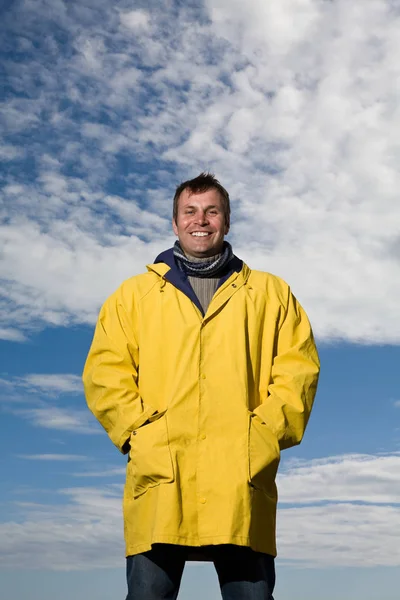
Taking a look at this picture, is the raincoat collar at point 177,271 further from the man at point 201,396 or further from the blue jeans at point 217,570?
the blue jeans at point 217,570

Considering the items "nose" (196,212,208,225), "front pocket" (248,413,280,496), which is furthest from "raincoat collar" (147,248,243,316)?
"front pocket" (248,413,280,496)

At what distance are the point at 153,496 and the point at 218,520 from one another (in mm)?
429

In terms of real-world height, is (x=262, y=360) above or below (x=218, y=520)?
above

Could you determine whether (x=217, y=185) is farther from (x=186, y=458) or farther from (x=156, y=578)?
(x=156, y=578)

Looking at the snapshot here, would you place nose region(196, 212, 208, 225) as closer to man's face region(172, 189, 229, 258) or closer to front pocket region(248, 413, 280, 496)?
man's face region(172, 189, 229, 258)

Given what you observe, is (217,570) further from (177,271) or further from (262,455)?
(177,271)

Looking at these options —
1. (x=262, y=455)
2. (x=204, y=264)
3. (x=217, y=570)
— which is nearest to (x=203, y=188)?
(x=204, y=264)

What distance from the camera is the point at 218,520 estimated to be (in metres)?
4.52

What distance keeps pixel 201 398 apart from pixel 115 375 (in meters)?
0.62

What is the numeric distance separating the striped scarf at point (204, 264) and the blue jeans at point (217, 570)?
1830mm

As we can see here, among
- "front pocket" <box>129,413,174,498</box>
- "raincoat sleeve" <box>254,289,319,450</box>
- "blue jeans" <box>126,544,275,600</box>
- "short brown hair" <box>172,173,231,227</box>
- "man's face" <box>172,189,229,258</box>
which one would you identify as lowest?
"blue jeans" <box>126,544,275,600</box>

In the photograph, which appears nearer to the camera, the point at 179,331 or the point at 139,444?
the point at 139,444

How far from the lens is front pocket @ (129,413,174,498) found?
460cm

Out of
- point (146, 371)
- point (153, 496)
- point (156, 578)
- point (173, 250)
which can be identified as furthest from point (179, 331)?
point (156, 578)
